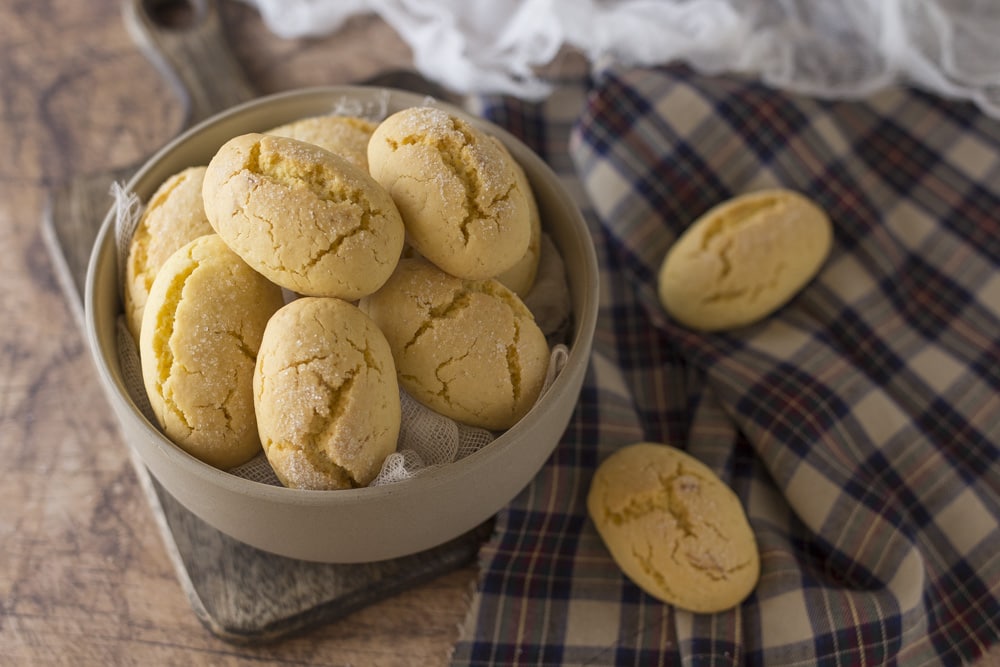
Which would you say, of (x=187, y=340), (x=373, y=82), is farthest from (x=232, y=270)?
(x=373, y=82)

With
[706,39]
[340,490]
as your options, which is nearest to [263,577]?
[340,490]

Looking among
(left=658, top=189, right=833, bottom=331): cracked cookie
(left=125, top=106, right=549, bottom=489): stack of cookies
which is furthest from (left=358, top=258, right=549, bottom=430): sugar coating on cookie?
(left=658, top=189, right=833, bottom=331): cracked cookie

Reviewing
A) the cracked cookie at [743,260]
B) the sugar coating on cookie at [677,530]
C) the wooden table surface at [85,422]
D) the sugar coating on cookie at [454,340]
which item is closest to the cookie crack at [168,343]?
the sugar coating on cookie at [454,340]

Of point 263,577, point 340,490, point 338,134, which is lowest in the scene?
point 263,577

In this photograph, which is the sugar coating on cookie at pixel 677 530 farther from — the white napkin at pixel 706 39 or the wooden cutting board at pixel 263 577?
the white napkin at pixel 706 39

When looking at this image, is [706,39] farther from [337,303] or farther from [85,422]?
[85,422]

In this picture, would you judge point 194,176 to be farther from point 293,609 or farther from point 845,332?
point 845,332
